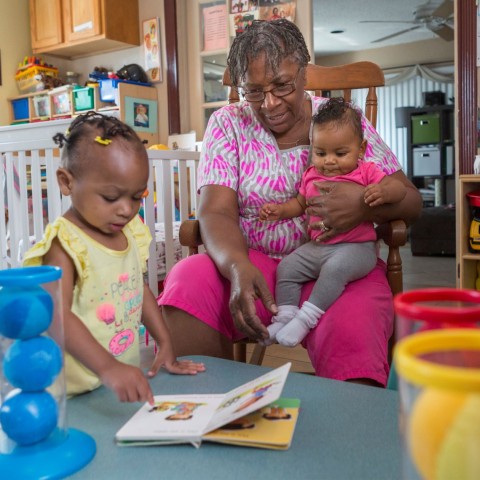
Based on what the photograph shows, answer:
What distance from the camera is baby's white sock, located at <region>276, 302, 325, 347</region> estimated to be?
1.20 m

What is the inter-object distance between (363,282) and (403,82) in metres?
8.22

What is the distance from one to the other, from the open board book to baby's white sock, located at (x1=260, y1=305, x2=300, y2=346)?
39 centimetres

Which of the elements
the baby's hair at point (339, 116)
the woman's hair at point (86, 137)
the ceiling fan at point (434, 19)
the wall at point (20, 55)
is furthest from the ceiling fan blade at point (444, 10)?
the woman's hair at point (86, 137)

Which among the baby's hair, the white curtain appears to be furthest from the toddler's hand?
the white curtain

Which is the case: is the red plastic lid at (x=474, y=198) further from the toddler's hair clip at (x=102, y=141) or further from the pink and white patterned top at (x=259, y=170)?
the toddler's hair clip at (x=102, y=141)

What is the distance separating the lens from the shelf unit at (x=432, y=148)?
813 centimetres

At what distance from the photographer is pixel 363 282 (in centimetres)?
131

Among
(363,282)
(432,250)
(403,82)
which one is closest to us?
(363,282)

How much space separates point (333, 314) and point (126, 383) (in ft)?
1.80

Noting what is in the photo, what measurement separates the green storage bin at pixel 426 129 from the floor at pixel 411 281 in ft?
8.59

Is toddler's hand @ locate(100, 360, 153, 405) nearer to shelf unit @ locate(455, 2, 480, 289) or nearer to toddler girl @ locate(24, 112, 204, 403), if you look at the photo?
toddler girl @ locate(24, 112, 204, 403)

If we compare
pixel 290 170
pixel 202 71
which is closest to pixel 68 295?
pixel 290 170

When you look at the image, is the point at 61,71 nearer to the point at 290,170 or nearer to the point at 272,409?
the point at 290,170

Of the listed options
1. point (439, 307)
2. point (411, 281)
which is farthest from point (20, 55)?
point (439, 307)
